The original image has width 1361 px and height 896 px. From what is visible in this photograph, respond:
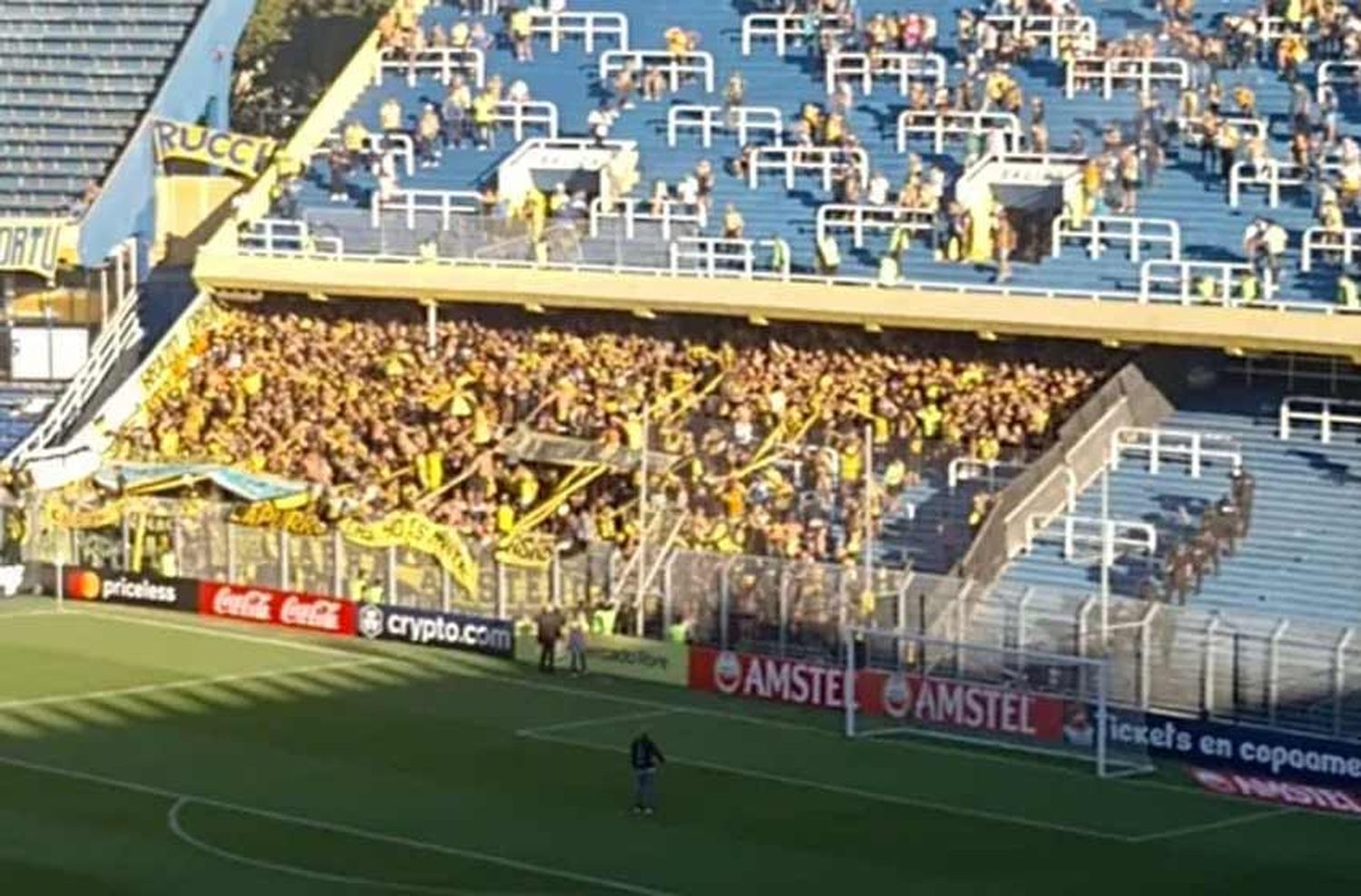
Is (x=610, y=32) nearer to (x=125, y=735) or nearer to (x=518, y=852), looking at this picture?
(x=125, y=735)

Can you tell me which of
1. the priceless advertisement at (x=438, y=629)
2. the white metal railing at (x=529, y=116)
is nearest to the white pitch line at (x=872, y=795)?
the priceless advertisement at (x=438, y=629)

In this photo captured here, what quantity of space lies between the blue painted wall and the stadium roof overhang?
5.54 metres

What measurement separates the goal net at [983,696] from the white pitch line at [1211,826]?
2.59 metres

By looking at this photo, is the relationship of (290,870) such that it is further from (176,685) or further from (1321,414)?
(1321,414)

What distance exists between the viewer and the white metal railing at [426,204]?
200 ft

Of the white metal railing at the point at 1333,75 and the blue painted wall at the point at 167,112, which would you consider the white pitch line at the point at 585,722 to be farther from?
the blue painted wall at the point at 167,112

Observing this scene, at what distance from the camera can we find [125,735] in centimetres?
4644

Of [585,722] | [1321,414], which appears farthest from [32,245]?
[1321,414]

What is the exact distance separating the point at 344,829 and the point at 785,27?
24.9 m

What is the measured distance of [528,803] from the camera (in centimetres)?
4197

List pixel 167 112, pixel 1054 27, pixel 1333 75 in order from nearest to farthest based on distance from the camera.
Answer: pixel 1333 75 → pixel 1054 27 → pixel 167 112

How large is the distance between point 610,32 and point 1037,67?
8818 mm

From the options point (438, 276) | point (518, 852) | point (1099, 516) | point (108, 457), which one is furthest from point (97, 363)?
point (518, 852)

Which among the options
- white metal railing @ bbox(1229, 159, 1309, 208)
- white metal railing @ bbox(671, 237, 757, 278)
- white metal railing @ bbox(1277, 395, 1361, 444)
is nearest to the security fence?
white metal railing @ bbox(1277, 395, 1361, 444)
